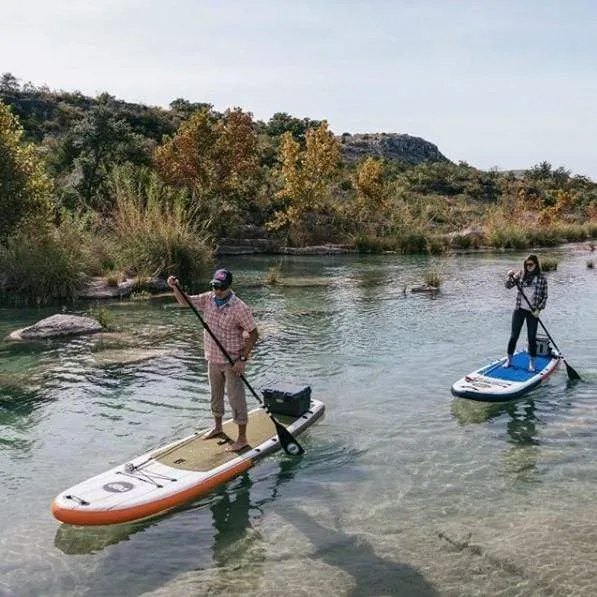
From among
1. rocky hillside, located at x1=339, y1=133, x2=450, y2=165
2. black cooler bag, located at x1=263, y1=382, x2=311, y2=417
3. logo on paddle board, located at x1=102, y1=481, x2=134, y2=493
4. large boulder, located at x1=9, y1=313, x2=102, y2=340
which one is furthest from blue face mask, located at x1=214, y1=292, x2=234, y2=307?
rocky hillside, located at x1=339, y1=133, x2=450, y2=165

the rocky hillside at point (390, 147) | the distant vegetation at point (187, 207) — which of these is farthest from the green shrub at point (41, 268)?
the rocky hillside at point (390, 147)

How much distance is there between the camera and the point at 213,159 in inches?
1474

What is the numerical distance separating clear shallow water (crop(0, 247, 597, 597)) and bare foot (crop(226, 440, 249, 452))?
314 mm

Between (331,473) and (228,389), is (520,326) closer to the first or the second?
(331,473)

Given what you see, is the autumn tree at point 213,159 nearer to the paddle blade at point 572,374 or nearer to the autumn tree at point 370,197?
the autumn tree at point 370,197

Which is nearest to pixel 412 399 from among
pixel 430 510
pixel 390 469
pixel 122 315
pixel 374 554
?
pixel 390 469

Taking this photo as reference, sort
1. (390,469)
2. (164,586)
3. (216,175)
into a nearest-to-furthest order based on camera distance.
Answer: (164,586) → (390,469) → (216,175)

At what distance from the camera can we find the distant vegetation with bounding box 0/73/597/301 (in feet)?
65.9

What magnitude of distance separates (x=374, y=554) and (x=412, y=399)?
4879mm

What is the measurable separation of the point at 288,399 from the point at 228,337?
1.82 meters

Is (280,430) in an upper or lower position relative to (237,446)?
upper

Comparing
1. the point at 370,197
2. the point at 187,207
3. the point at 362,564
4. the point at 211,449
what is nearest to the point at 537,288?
the point at 211,449

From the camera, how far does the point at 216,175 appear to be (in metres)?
37.6

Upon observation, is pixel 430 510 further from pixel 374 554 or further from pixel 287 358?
pixel 287 358
